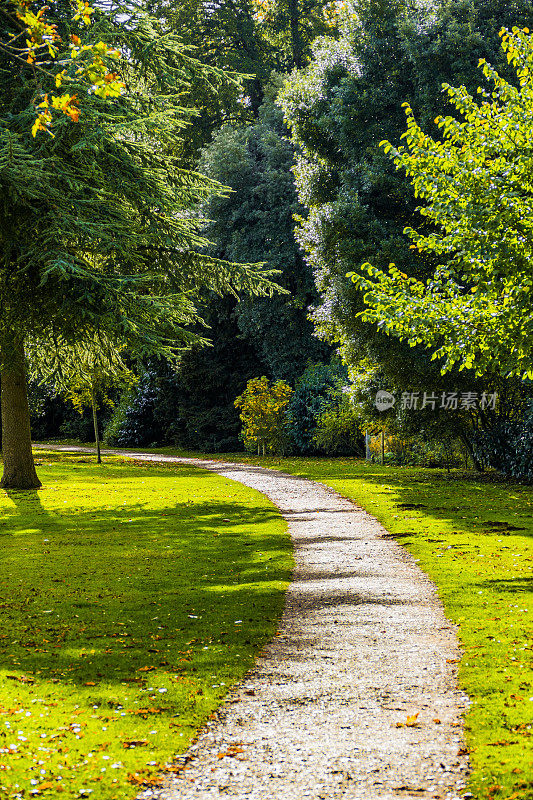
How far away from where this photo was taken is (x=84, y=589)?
28.0 feet

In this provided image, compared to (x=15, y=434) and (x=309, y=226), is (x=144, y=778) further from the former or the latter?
(x=309, y=226)

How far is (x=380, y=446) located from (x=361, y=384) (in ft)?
15.2

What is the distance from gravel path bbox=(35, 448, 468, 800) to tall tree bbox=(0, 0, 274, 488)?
674 cm

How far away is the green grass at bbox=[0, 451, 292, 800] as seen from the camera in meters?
4.30

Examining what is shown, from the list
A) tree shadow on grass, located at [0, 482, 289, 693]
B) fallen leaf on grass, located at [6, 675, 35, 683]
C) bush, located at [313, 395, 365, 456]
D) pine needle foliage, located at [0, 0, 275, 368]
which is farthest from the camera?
bush, located at [313, 395, 365, 456]

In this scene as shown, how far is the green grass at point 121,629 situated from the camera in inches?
169

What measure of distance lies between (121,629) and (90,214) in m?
9.08

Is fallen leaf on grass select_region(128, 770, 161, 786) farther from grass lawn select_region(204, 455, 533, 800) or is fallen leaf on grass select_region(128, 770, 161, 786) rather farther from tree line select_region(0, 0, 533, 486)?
tree line select_region(0, 0, 533, 486)

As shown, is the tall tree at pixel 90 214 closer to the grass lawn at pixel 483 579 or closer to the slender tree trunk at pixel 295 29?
the grass lawn at pixel 483 579

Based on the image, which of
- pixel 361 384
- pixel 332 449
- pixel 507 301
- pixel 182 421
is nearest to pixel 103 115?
pixel 507 301

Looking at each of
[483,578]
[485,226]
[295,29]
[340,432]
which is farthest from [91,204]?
[295,29]

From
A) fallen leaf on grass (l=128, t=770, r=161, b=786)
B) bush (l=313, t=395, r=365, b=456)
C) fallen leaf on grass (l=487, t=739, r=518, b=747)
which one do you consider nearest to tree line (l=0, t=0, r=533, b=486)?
bush (l=313, t=395, r=365, b=456)

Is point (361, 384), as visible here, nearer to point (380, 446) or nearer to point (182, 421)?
point (380, 446)

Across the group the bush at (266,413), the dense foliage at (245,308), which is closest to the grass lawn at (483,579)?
the bush at (266,413)
